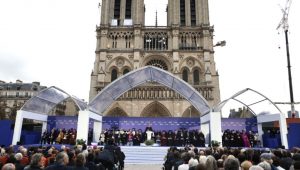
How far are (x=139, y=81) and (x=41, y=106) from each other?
26.9ft

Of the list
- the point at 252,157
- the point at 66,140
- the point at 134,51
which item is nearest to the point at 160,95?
the point at 134,51

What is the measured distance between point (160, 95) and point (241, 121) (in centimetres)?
Result: 1552

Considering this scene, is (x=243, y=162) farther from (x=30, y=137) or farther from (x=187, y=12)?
(x=187, y=12)

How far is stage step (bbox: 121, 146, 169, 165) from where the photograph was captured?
49.4 ft

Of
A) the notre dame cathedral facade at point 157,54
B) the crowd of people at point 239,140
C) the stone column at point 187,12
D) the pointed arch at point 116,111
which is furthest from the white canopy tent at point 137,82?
the stone column at point 187,12

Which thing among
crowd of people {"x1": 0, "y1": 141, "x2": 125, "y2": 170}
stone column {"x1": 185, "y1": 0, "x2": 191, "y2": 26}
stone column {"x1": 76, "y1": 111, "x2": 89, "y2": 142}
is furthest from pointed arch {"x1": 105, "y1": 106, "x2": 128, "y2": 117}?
crowd of people {"x1": 0, "y1": 141, "x2": 125, "y2": 170}

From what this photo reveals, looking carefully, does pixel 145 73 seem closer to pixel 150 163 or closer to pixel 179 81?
pixel 179 81

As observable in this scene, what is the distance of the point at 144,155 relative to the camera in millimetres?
15656

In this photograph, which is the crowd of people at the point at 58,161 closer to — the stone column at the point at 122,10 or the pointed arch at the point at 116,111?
the pointed arch at the point at 116,111

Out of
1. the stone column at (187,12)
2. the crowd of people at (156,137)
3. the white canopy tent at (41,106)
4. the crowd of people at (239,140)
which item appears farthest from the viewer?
the stone column at (187,12)

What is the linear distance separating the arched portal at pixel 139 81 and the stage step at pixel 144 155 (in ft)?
17.0

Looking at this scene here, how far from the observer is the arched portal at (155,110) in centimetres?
3594

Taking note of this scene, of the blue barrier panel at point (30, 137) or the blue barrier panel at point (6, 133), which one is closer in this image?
the blue barrier panel at point (6, 133)

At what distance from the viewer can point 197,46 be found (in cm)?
4000
